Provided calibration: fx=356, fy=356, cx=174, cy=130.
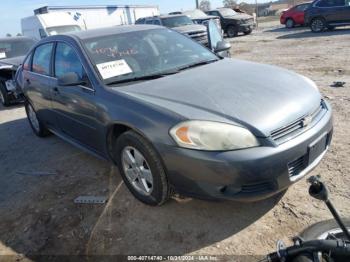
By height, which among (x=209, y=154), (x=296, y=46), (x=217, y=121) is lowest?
(x=296, y=46)

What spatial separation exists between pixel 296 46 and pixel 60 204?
12.1 meters

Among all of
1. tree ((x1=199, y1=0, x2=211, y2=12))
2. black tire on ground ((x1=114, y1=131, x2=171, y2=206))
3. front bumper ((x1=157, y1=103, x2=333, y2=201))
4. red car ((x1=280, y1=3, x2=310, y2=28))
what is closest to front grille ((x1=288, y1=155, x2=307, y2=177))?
front bumper ((x1=157, y1=103, x2=333, y2=201))

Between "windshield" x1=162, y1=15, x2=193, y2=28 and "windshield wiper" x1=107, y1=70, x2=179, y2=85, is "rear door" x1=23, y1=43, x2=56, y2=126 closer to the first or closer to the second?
"windshield wiper" x1=107, y1=70, x2=179, y2=85

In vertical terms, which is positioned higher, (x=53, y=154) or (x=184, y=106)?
(x=184, y=106)

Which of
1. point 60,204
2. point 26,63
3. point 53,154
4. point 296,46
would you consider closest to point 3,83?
point 26,63

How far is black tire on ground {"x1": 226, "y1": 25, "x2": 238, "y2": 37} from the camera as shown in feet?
71.2

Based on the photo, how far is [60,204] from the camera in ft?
12.0

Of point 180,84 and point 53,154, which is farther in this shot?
point 53,154

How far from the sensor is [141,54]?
3857 mm

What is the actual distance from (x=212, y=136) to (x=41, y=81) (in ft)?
10.2

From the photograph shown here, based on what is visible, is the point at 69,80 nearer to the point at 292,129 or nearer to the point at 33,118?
the point at 292,129

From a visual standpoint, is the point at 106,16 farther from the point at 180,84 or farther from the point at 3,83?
the point at 180,84

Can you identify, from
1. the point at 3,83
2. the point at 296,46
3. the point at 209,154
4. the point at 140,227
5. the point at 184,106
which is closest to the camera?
the point at 209,154

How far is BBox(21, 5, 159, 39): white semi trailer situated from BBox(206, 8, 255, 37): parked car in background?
5.94 metres
